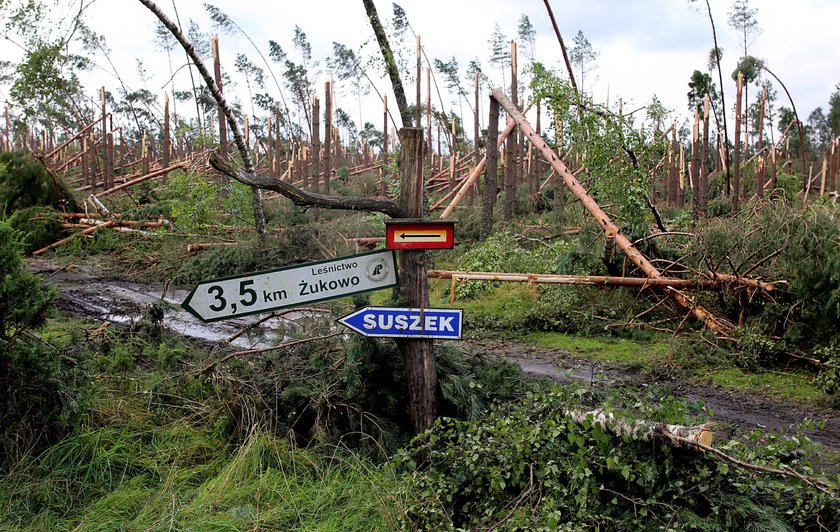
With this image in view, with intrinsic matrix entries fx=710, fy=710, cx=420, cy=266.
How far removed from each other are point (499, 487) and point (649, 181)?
7994 millimetres

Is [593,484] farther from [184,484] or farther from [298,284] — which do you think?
[184,484]

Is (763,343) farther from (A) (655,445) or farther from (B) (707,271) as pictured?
(A) (655,445)

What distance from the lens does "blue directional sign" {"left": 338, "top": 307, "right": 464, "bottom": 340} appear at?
4.38 meters

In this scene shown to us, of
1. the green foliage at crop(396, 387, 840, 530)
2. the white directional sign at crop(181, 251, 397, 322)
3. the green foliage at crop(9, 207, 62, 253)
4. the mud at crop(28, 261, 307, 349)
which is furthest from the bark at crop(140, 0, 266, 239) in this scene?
the green foliage at crop(396, 387, 840, 530)

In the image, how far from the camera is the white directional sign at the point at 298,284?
4.36m

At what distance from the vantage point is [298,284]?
4.41 m

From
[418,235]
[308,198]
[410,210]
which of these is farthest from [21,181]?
[418,235]

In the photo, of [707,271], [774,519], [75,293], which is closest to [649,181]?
[707,271]

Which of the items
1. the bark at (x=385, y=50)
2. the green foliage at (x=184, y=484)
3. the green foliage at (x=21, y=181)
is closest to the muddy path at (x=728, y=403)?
the green foliage at (x=184, y=484)

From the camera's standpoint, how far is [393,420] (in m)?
4.84

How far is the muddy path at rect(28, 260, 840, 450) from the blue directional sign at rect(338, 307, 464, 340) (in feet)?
2.48

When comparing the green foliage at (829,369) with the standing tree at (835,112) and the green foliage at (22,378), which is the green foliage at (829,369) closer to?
the green foliage at (22,378)

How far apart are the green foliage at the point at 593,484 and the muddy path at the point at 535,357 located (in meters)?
0.39

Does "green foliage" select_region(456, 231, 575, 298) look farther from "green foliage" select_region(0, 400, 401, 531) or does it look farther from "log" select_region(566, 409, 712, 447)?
"log" select_region(566, 409, 712, 447)
